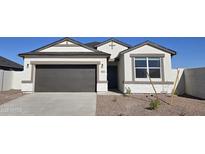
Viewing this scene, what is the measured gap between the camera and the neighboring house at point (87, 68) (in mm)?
11180

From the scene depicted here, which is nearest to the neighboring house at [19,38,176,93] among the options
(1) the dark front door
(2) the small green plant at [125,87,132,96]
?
(2) the small green plant at [125,87,132,96]

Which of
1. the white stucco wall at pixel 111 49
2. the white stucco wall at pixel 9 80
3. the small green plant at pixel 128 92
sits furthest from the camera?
the white stucco wall at pixel 111 49

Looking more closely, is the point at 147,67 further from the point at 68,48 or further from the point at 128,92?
the point at 68,48

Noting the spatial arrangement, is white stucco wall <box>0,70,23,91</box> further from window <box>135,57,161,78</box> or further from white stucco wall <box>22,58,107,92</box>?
window <box>135,57,161,78</box>

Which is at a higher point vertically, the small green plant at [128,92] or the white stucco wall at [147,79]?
the white stucco wall at [147,79]

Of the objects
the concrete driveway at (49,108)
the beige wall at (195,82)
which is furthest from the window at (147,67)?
the concrete driveway at (49,108)

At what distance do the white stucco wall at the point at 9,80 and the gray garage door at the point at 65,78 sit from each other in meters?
3.72

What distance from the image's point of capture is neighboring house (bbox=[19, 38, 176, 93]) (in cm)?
1118

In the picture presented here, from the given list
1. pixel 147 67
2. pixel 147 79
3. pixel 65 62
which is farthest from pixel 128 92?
pixel 65 62

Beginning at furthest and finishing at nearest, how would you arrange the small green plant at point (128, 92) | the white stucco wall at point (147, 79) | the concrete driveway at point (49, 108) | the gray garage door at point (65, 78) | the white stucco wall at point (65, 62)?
the gray garage door at point (65, 78), the white stucco wall at point (65, 62), the white stucco wall at point (147, 79), the small green plant at point (128, 92), the concrete driveway at point (49, 108)

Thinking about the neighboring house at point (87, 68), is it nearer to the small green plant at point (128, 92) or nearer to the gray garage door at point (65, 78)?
the gray garage door at point (65, 78)

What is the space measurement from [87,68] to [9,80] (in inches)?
323
